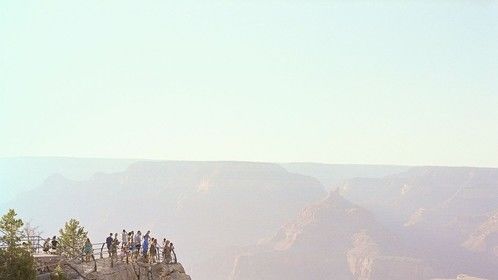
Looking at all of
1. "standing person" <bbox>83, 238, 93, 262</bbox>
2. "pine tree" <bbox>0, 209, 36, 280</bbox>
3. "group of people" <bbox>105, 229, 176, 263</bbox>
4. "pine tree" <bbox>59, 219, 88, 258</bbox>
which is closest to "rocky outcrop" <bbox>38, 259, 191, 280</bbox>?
"group of people" <bbox>105, 229, 176, 263</bbox>

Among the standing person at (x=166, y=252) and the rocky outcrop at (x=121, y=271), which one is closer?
the rocky outcrop at (x=121, y=271)

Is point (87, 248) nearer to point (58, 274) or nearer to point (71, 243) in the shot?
point (71, 243)

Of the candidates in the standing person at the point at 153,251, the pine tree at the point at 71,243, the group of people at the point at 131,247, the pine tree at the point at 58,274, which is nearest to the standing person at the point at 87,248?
the group of people at the point at 131,247

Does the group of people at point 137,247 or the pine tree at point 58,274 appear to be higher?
the group of people at point 137,247

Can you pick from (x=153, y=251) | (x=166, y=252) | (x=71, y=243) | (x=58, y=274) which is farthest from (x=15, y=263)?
(x=166, y=252)

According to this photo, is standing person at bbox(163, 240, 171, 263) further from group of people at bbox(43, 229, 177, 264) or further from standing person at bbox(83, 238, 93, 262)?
standing person at bbox(83, 238, 93, 262)

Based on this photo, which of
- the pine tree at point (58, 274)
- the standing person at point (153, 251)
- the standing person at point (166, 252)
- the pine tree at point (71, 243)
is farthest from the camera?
the standing person at point (166, 252)

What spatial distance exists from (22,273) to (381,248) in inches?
7262

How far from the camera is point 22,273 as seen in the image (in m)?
25.0

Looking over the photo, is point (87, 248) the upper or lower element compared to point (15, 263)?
upper

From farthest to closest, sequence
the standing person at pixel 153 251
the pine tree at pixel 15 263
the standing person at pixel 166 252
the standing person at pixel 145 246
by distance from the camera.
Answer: the standing person at pixel 166 252 → the standing person at pixel 153 251 → the standing person at pixel 145 246 → the pine tree at pixel 15 263

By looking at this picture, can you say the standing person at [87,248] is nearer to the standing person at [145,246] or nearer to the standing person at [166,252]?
the standing person at [145,246]

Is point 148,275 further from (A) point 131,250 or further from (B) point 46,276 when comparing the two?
(B) point 46,276

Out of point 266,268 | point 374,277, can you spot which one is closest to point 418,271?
point 374,277
